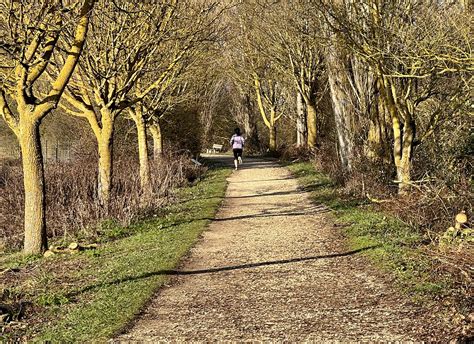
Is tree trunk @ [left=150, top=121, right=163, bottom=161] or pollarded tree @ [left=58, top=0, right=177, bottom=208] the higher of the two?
pollarded tree @ [left=58, top=0, right=177, bottom=208]

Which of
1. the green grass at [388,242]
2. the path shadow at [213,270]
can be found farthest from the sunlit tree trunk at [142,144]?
the path shadow at [213,270]

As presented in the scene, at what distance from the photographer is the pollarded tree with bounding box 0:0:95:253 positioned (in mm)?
8633

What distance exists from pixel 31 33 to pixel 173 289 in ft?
16.5

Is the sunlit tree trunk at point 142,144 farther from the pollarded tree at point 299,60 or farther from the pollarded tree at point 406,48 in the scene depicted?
the pollarded tree at point 299,60

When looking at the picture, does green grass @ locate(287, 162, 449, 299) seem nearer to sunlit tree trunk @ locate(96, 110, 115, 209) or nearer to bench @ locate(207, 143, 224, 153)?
sunlit tree trunk @ locate(96, 110, 115, 209)

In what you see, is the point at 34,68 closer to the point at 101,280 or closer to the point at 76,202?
the point at 101,280

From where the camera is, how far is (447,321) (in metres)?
5.09

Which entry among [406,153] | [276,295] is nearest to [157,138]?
[406,153]

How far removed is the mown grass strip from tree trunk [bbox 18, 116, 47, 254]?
0.93 meters

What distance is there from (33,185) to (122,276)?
2832mm

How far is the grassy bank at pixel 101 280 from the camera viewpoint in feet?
18.6

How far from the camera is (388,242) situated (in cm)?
836

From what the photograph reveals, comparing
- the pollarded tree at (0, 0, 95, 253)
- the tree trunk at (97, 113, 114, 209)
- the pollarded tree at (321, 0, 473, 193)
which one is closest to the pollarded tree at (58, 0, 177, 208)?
the tree trunk at (97, 113, 114, 209)

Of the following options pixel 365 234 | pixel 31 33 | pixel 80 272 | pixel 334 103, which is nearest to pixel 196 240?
pixel 80 272
